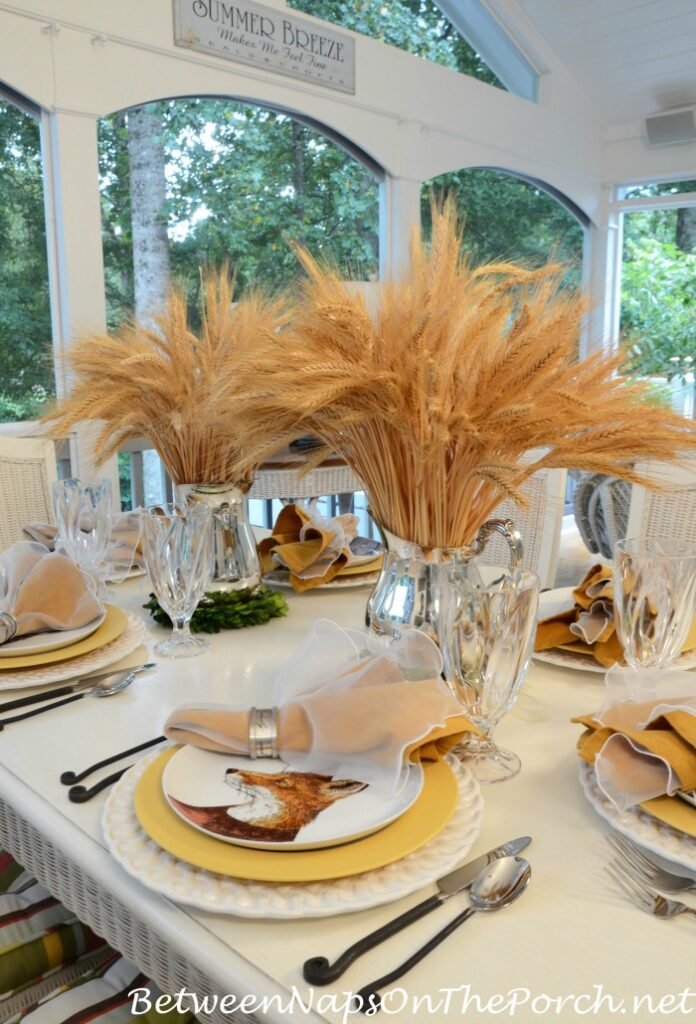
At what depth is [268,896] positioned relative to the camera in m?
0.63

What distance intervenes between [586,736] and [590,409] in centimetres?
33

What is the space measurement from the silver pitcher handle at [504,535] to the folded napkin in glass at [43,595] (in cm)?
53

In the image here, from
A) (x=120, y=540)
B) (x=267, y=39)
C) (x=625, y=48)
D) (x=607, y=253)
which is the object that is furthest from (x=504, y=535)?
(x=607, y=253)

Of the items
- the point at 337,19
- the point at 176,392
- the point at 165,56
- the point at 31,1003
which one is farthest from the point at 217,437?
the point at 337,19

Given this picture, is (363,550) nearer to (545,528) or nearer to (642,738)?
(545,528)

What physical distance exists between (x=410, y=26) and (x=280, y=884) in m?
5.50

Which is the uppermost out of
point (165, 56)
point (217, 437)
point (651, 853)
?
point (165, 56)

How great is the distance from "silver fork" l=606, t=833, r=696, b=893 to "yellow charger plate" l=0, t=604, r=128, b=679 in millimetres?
699

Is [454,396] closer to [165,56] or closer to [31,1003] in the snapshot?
[31,1003]

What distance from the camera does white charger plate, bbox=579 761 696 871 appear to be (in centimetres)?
68

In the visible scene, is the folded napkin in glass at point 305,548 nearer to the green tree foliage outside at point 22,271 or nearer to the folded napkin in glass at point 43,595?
the folded napkin in glass at point 43,595

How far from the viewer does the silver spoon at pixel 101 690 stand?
0.97 metres

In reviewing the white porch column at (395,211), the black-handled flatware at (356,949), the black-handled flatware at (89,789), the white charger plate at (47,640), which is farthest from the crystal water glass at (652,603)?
the white porch column at (395,211)

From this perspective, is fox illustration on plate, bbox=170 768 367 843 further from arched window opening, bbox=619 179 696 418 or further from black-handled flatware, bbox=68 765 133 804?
arched window opening, bbox=619 179 696 418
